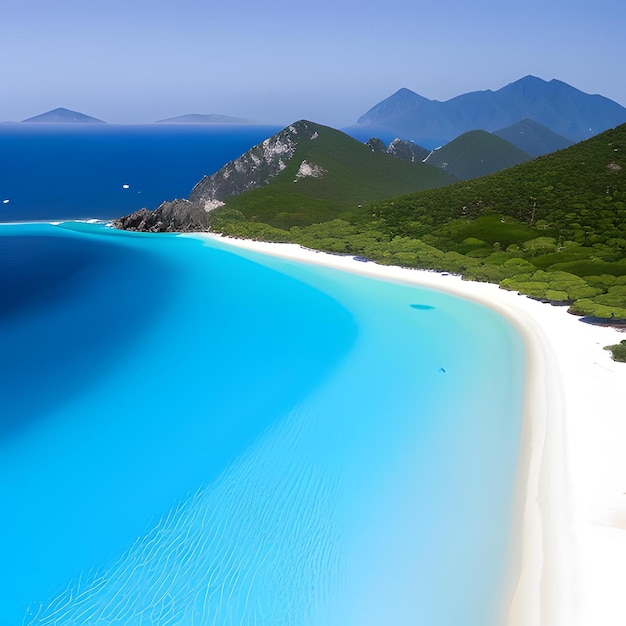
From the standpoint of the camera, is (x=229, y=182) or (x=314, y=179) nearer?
(x=229, y=182)

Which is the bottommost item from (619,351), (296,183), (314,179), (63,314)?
(63,314)

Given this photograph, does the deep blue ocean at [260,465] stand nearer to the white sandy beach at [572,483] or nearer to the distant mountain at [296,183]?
the white sandy beach at [572,483]

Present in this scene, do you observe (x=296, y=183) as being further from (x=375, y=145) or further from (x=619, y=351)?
(x=619, y=351)

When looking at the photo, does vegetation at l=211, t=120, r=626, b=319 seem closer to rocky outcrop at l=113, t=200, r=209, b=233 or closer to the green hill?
the green hill

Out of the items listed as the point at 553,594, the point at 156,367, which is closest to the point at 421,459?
the point at 553,594

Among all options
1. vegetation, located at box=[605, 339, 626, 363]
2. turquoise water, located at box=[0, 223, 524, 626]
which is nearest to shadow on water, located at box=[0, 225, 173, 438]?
turquoise water, located at box=[0, 223, 524, 626]

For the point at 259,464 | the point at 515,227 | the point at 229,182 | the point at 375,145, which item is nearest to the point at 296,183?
the point at 229,182
